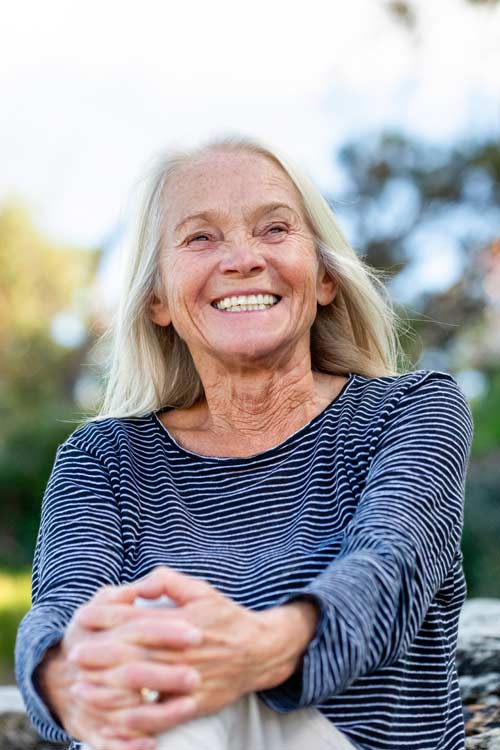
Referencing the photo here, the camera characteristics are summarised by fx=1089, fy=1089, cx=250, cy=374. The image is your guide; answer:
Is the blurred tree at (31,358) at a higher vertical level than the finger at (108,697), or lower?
lower

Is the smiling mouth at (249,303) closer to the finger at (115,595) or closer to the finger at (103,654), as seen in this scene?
the finger at (115,595)

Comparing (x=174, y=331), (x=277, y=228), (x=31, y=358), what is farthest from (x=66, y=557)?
(x=31, y=358)

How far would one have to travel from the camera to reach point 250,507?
106 inches

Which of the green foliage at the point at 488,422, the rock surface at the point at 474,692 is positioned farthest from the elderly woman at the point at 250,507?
the green foliage at the point at 488,422

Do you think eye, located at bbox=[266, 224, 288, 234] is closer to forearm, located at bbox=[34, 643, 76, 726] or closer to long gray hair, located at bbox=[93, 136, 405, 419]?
long gray hair, located at bbox=[93, 136, 405, 419]

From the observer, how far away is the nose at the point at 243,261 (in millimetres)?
2830

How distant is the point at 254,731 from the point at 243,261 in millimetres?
1206

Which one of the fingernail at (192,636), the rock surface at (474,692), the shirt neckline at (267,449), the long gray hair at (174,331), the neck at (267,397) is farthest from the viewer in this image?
the rock surface at (474,692)

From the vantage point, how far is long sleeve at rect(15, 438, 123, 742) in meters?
2.29

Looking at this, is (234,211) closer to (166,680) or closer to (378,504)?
(378,504)

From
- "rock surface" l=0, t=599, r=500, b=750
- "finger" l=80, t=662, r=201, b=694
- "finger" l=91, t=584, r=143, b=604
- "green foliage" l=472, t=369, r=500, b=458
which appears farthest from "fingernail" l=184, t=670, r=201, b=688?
"green foliage" l=472, t=369, r=500, b=458

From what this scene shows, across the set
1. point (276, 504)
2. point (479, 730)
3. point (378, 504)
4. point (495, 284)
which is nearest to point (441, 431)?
point (378, 504)

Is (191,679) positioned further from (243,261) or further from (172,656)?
(243,261)

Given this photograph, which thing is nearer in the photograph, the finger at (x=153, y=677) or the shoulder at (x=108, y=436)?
the finger at (x=153, y=677)
